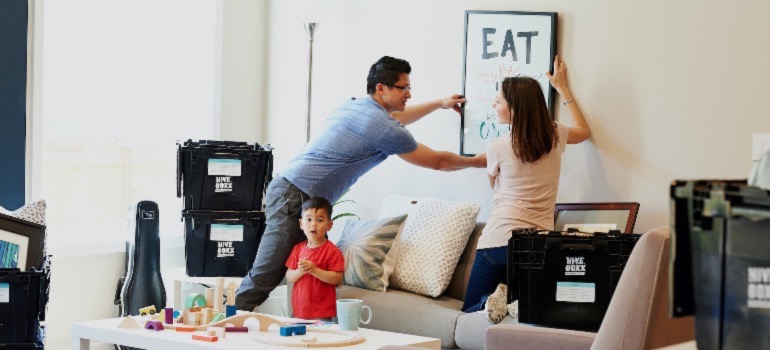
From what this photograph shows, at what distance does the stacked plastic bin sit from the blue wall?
2.36 ft

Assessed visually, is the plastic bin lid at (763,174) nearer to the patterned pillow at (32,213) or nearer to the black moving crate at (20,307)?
the black moving crate at (20,307)

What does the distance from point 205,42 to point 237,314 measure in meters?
2.26

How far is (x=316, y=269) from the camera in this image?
4.63m

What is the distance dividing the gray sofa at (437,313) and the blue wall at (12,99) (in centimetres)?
156

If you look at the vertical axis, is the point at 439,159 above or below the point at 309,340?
above

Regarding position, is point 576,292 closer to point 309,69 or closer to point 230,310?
point 230,310

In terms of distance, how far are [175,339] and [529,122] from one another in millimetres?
1740

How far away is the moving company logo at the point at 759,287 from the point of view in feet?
5.32

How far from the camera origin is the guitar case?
5.22m

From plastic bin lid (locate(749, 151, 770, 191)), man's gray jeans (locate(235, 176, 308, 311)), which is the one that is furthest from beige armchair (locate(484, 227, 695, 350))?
man's gray jeans (locate(235, 176, 308, 311))

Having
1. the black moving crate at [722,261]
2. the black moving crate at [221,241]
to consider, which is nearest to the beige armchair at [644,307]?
the black moving crate at [722,261]

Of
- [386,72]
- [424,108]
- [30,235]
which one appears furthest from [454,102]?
[30,235]

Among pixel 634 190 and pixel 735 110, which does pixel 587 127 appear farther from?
pixel 735 110

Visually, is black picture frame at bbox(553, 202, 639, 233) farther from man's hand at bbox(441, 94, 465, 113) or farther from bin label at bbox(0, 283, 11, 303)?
bin label at bbox(0, 283, 11, 303)
